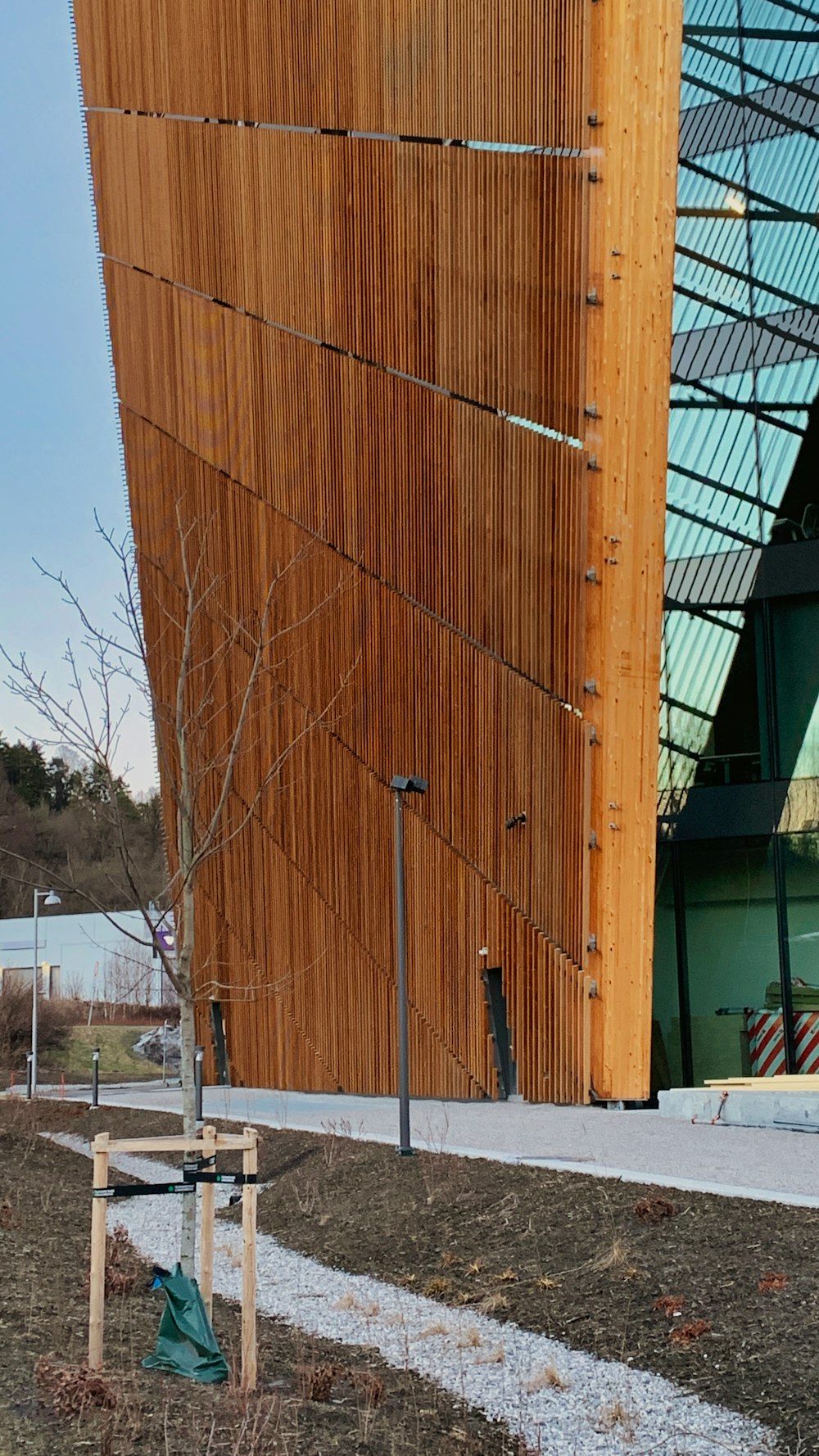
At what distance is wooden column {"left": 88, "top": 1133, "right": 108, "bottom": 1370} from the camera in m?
6.73

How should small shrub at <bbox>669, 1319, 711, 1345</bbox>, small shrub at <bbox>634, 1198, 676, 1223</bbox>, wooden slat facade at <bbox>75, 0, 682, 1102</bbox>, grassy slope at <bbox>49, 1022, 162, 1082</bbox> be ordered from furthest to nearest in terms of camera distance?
1. grassy slope at <bbox>49, 1022, 162, 1082</bbox>
2. wooden slat facade at <bbox>75, 0, 682, 1102</bbox>
3. small shrub at <bbox>634, 1198, 676, 1223</bbox>
4. small shrub at <bbox>669, 1319, 711, 1345</bbox>

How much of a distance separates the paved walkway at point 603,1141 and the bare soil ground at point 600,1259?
39 centimetres

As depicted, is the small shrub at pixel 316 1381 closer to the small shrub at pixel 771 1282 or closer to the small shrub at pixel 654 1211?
the small shrub at pixel 771 1282

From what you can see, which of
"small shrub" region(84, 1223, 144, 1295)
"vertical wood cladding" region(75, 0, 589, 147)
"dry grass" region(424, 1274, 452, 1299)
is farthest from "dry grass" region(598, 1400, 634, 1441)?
"vertical wood cladding" region(75, 0, 589, 147)

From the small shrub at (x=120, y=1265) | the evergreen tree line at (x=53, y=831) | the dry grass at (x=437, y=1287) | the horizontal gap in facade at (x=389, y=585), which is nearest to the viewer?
the dry grass at (x=437, y=1287)

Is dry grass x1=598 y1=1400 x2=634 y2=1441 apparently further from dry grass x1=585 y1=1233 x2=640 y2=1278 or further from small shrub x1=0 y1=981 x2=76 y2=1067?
small shrub x1=0 y1=981 x2=76 y2=1067

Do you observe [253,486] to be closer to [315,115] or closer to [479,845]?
[315,115]

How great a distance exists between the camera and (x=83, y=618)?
32.4ft

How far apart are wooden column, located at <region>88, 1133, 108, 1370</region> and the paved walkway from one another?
435 cm

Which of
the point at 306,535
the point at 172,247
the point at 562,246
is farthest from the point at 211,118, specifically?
the point at 562,246

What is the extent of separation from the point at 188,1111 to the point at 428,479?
13512mm

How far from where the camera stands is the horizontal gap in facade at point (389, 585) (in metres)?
17.8

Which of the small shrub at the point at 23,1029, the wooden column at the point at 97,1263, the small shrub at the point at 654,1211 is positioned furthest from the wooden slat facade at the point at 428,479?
the small shrub at the point at 23,1029

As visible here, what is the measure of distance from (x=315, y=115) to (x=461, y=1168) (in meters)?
16.0
